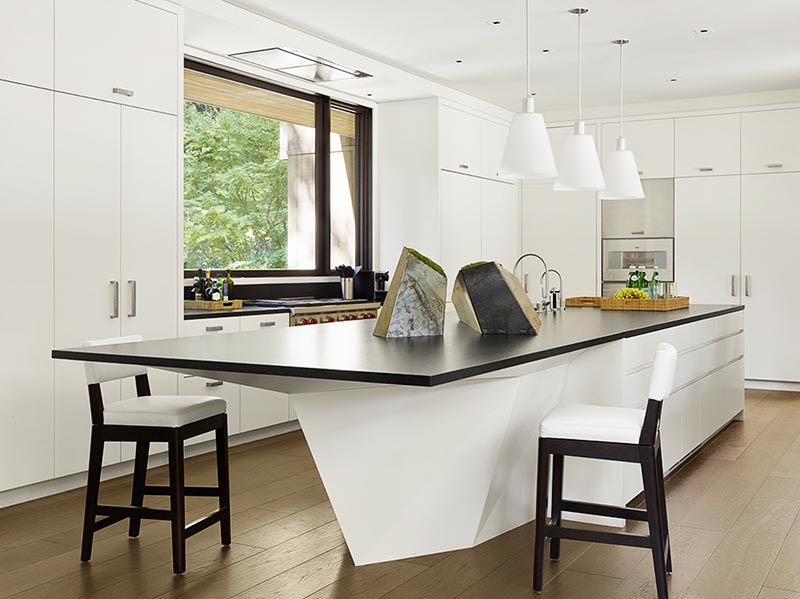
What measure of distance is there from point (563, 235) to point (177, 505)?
6292 millimetres

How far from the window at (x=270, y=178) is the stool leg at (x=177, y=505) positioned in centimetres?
280

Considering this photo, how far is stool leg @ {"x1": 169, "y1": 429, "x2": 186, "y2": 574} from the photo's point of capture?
314cm

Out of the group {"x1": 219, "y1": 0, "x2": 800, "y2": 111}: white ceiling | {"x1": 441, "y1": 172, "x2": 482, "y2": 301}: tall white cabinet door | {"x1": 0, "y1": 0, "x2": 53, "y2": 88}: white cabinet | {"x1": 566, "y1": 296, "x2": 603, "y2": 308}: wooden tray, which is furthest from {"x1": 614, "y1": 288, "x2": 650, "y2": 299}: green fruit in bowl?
{"x1": 0, "y1": 0, "x2": 53, "y2": 88}: white cabinet

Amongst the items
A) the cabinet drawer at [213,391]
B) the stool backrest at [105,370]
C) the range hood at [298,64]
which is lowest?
the cabinet drawer at [213,391]

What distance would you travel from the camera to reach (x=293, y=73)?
6.38 m

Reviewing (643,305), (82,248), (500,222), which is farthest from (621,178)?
(500,222)

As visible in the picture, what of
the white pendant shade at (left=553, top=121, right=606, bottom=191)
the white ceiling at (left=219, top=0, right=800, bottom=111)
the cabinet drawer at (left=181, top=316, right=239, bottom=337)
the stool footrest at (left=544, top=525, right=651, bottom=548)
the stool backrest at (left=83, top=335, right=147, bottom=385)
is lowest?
the stool footrest at (left=544, top=525, right=651, bottom=548)

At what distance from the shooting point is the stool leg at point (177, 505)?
10.3ft

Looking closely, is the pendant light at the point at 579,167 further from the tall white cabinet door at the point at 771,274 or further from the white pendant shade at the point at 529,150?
the tall white cabinet door at the point at 771,274

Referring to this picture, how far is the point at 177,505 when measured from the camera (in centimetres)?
313

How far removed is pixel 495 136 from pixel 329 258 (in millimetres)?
2217

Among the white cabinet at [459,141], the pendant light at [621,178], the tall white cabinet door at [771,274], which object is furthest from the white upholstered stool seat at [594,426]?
the tall white cabinet door at [771,274]

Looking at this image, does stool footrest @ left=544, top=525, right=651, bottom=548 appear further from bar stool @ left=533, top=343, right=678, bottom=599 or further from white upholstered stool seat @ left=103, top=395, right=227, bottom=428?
white upholstered stool seat @ left=103, top=395, right=227, bottom=428

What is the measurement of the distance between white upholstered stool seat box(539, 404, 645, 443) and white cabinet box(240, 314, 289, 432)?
2.66m
